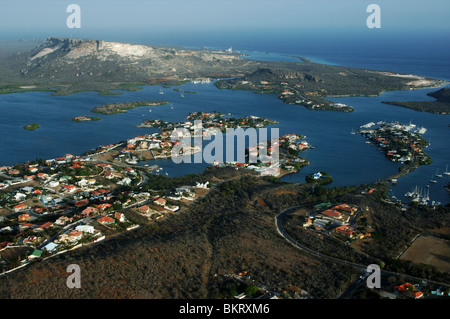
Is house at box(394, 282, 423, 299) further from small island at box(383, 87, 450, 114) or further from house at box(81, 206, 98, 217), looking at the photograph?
small island at box(383, 87, 450, 114)

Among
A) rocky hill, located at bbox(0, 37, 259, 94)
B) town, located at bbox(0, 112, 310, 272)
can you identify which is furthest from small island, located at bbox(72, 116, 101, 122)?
rocky hill, located at bbox(0, 37, 259, 94)

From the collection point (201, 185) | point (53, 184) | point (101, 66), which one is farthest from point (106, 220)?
point (101, 66)

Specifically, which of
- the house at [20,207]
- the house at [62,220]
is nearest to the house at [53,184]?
the house at [20,207]

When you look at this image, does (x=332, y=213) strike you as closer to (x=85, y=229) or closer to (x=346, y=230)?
(x=346, y=230)

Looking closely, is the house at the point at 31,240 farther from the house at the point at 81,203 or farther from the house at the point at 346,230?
the house at the point at 346,230

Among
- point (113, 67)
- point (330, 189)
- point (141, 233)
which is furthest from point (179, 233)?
point (113, 67)

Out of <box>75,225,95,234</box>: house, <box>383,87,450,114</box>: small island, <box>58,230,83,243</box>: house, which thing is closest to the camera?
<box>58,230,83,243</box>: house

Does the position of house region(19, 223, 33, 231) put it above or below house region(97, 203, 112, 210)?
below
